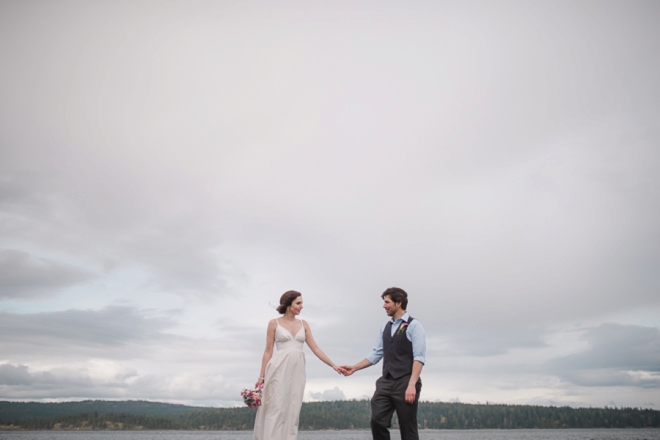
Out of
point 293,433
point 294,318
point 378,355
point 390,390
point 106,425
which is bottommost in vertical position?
point 106,425

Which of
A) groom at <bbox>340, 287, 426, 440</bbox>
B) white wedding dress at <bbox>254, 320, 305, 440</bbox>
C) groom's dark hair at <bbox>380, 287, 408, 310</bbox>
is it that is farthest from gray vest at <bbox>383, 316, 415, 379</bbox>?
white wedding dress at <bbox>254, 320, 305, 440</bbox>

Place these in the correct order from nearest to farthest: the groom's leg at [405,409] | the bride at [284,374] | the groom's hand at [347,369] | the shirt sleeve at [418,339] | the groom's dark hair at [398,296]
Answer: the groom's leg at [405,409]
the shirt sleeve at [418,339]
the groom's dark hair at [398,296]
the bride at [284,374]
the groom's hand at [347,369]

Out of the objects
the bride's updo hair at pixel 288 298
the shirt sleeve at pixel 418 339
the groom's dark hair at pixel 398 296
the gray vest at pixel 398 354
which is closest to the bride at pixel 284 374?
the bride's updo hair at pixel 288 298

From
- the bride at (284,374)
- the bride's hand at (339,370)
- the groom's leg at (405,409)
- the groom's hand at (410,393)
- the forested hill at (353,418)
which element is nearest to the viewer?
the groom's hand at (410,393)

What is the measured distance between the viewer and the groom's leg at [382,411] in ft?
27.0

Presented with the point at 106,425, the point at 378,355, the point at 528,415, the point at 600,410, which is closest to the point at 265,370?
the point at 378,355

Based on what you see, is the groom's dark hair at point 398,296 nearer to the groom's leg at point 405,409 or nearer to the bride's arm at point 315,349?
the groom's leg at point 405,409

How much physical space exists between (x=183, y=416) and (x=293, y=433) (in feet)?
656

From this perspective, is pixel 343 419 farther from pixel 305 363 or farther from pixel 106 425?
pixel 305 363

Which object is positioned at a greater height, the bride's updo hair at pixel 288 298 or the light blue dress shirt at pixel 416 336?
the bride's updo hair at pixel 288 298

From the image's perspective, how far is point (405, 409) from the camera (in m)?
8.08

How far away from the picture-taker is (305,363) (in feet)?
33.2

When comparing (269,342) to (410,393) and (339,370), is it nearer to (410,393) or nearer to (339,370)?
(339,370)

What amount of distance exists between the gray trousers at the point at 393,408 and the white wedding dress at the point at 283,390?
1834 millimetres
